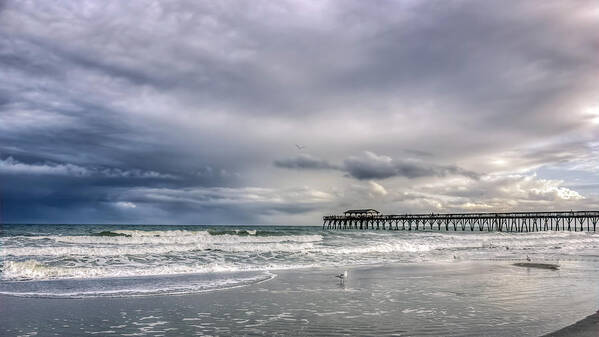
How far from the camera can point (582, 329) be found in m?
8.76

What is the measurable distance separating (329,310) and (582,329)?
536 cm

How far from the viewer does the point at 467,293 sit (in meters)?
13.9

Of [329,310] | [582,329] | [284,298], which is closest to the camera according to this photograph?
[582,329]

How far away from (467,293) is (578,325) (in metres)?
4.75

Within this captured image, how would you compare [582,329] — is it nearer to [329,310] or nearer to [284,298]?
[329,310]

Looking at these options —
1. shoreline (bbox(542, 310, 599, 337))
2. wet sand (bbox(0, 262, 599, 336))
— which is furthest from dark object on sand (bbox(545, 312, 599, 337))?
wet sand (bbox(0, 262, 599, 336))

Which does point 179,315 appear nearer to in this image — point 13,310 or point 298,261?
point 13,310

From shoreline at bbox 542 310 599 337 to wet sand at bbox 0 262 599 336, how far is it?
0.80 ft

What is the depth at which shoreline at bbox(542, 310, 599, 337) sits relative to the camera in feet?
27.2

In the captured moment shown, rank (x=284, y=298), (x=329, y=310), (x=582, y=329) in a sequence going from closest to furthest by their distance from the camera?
(x=582, y=329) → (x=329, y=310) → (x=284, y=298)

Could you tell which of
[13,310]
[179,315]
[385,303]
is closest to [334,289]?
[385,303]

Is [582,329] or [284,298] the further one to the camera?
[284,298]

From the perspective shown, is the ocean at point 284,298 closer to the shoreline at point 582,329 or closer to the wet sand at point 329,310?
the wet sand at point 329,310

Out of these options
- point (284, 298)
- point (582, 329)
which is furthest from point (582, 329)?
point (284, 298)
